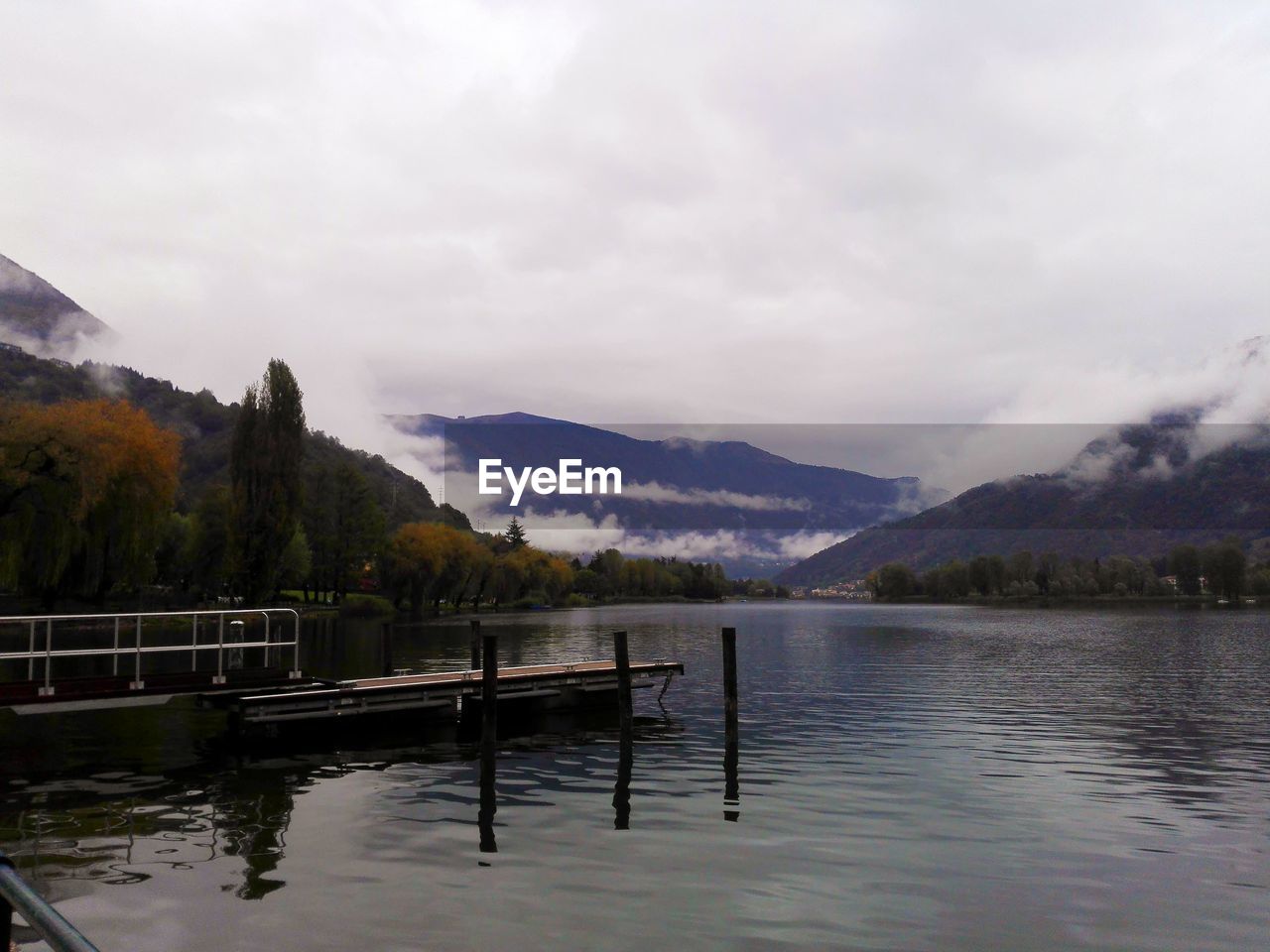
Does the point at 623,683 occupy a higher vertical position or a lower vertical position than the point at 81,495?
lower

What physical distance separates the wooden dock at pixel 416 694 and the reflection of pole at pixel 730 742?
7889 mm

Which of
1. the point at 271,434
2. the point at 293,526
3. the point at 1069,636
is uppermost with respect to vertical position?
the point at 271,434

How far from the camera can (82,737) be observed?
2853 cm

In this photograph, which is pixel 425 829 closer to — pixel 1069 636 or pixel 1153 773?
pixel 1153 773

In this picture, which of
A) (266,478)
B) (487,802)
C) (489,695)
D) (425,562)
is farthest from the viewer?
(425,562)

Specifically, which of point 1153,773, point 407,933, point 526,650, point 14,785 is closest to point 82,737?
point 14,785

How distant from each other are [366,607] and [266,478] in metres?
46.9

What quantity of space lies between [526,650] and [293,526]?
1282 inches

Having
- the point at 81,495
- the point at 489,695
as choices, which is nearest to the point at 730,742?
the point at 489,695

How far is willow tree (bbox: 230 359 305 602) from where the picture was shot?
85.6 metres

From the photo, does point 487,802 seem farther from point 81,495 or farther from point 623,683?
point 81,495

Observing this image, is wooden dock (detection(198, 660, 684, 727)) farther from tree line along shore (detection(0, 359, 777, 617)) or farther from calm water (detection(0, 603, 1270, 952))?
tree line along shore (detection(0, 359, 777, 617))

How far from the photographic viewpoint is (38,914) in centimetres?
395

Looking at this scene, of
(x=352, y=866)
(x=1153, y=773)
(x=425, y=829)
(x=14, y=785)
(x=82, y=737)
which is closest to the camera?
(x=352, y=866)
